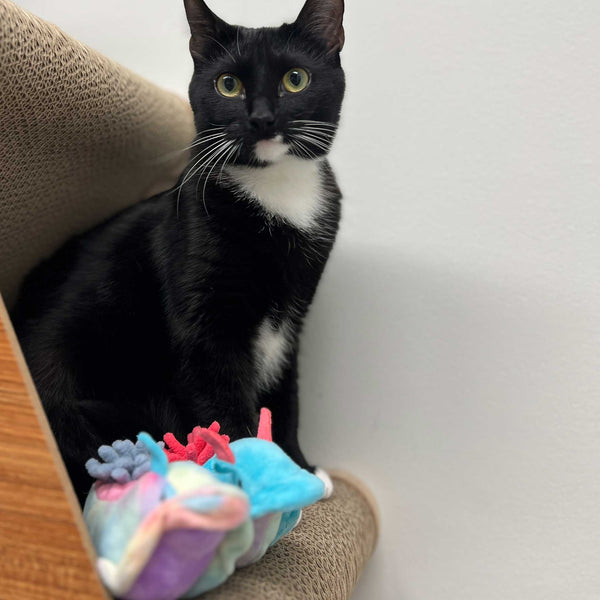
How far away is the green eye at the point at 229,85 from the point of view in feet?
2.57

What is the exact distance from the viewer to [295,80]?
0.78 m

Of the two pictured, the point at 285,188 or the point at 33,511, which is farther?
the point at 285,188

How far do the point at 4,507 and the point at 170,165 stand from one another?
75cm

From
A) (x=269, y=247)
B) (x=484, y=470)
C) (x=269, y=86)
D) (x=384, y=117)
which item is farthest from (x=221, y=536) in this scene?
(x=384, y=117)

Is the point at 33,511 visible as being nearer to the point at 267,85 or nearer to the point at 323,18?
the point at 267,85

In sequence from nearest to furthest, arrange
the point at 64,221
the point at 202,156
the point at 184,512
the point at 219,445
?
the point at 184,512, the point at 219,445, the point at 202,156, the point at 64,221

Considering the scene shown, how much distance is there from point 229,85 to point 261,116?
0.35 ft

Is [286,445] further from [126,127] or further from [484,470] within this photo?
[126,127]

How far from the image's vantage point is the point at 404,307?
104cm

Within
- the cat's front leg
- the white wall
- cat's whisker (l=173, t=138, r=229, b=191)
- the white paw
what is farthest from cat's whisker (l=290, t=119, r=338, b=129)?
the white paw

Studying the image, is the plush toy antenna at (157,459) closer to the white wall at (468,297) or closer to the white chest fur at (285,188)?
the white chest fur at (285,188)

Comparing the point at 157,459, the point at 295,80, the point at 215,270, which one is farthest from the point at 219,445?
the point at 295,80

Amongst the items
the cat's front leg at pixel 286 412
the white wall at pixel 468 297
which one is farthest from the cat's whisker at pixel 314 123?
the cat's front leg at pixel 286 412

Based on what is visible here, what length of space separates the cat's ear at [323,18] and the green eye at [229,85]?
12 centimetres
